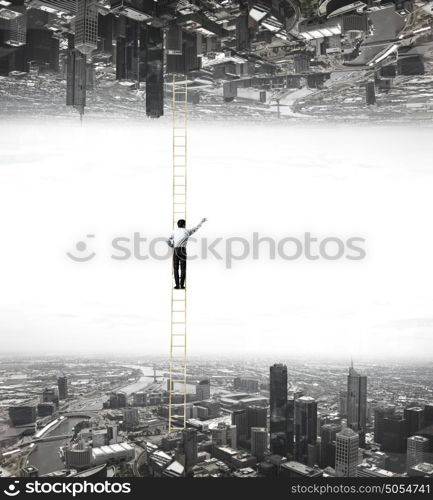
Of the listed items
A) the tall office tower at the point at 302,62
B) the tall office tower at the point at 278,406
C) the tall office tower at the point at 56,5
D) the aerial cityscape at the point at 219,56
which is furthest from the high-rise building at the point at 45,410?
the tall office tower at the point at 302,62

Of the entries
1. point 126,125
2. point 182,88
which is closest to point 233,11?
point 182,88

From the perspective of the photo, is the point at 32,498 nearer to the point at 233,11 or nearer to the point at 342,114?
the point at 233,11

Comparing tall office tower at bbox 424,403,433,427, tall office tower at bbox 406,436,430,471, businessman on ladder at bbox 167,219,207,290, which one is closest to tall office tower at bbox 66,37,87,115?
businessman on ladder at bbox 167,219,207,290

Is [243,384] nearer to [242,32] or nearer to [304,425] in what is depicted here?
[304,425]

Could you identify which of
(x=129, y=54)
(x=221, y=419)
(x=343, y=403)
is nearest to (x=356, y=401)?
(x=343, y=403)

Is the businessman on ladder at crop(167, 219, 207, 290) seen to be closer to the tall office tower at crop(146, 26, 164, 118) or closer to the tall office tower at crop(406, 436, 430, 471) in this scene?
the tall office tower at crop(146, 26, 164, 118)

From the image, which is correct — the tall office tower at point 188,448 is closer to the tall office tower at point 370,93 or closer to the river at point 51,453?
the river at point 51,453
